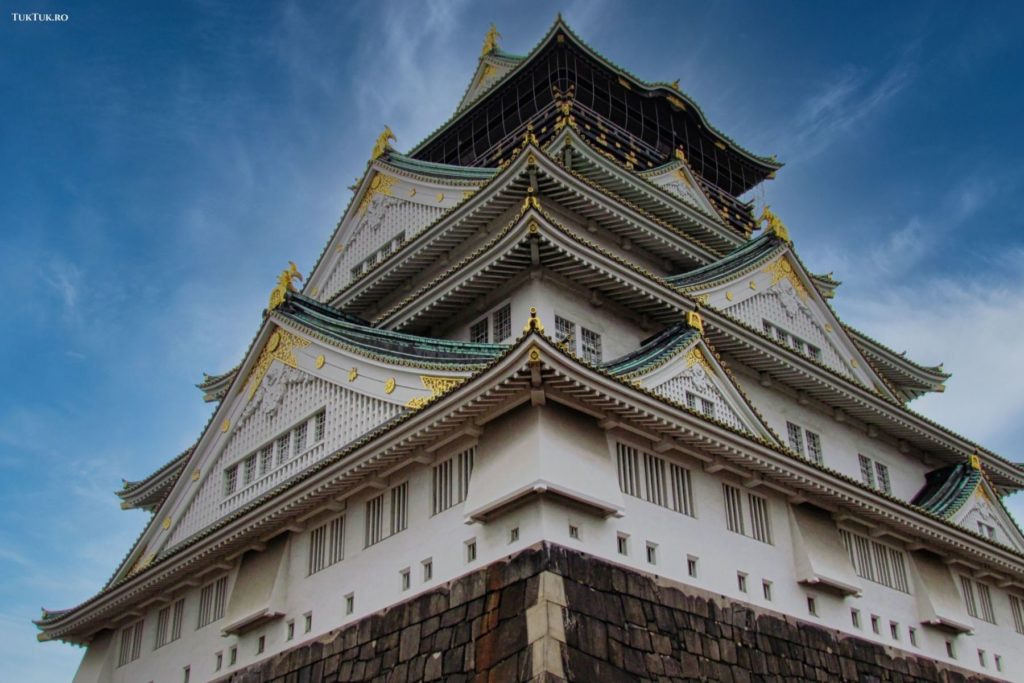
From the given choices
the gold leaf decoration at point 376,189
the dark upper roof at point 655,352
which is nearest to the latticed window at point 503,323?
the dark upper roof at point 655,352

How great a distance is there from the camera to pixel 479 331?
2528 centimetres

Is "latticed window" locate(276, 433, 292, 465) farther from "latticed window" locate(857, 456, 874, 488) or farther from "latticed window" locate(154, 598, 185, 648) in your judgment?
"latticed window" locate(857, 456, 874, 488)

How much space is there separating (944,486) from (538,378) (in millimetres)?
16536

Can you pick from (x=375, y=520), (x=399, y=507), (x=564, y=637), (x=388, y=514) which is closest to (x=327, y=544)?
(x=375, y=520)

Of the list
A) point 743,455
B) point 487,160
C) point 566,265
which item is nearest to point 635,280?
point 566,265

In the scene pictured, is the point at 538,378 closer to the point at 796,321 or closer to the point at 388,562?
the point at 388,562

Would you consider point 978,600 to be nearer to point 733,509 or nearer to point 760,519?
point 760,519

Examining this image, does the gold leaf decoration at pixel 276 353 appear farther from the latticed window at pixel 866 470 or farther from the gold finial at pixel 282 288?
the latticed window at pixel 866 470

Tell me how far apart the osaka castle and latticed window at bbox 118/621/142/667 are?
0.09 metres

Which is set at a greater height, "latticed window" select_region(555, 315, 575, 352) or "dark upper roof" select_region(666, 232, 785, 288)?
"dark upper roof" select_region(666, 232, 785, 288)

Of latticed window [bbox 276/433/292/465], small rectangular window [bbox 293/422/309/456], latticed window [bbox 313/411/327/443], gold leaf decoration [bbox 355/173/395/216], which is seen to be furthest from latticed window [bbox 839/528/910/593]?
gold leaf decoration [bbox 355/173/395/216]

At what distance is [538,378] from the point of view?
1791 centimetres

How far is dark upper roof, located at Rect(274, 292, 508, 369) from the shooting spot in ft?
69.7

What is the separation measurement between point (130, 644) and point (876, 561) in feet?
60.2
